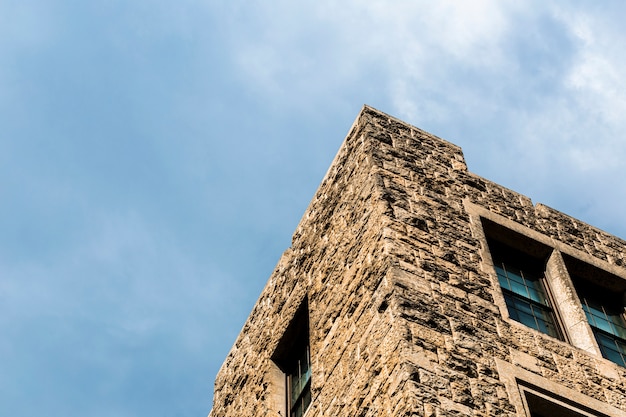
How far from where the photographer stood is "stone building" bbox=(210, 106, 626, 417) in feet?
33.2

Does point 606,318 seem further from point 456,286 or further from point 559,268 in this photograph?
point 456,286

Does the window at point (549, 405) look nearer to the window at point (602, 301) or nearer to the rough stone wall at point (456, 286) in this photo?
the rough stone wall at point (456, 286)

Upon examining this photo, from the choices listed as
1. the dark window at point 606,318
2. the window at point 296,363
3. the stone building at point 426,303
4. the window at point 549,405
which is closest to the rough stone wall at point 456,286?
the stone building at point 426,303

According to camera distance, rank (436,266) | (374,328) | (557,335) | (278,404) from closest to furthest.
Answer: (374,328)
(436,266)
(557,335)
(278,404)

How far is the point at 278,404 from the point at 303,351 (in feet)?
2.50

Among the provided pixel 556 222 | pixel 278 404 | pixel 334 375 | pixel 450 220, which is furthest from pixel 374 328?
pixel 556 222

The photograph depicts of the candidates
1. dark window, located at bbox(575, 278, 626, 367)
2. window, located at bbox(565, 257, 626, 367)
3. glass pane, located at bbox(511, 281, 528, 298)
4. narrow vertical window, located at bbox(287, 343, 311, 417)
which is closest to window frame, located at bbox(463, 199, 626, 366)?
window, located at bbox(565, 257, 626, 367)

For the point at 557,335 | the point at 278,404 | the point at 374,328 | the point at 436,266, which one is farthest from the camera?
the point at 278,404

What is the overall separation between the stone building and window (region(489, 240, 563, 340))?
0.8 inches

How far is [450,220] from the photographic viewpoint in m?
12.4

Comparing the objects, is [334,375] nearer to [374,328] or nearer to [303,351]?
[374,328]

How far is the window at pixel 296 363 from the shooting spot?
13031mm

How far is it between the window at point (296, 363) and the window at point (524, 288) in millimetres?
2595

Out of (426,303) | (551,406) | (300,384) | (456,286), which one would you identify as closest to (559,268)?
(456,286)
